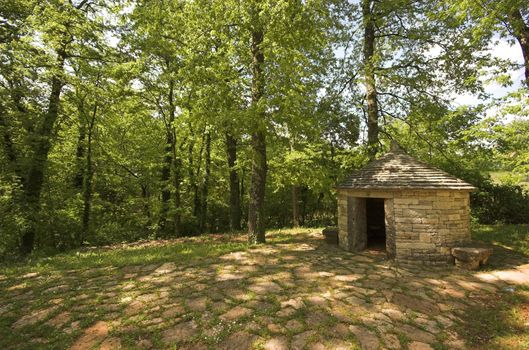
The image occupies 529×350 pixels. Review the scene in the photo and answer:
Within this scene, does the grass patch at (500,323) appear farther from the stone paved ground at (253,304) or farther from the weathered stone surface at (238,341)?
the weathered stone surface at (238,341)

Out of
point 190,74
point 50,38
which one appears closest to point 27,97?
point 50,38

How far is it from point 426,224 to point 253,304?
494 centimetres

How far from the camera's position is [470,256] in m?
6.41

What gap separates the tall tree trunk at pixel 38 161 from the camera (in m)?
10.2

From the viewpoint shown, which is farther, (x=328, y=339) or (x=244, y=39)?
(x=244, y=39)

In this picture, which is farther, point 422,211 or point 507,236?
point 507,236

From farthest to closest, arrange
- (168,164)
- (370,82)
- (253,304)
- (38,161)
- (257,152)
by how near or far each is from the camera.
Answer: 1. (168,164)
2. (370,82)
3. (38,161)
4. (257,152)
5. (253,304)

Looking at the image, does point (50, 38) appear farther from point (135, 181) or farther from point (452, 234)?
point (452, 234)

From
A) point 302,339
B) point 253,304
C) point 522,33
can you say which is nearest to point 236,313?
point 253,304

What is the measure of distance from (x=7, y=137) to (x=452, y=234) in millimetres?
15519

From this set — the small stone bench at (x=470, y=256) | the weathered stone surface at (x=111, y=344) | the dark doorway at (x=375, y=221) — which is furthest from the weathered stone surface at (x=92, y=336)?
the dark doorway at (x=375, y=221)

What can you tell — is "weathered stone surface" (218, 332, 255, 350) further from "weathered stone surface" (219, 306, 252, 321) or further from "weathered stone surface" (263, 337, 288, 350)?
"weathered stone surface" (219, 306, 252, 321)

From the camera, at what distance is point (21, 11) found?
34.0ft

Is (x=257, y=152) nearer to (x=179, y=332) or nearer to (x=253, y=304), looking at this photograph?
(x=253, y=304)
